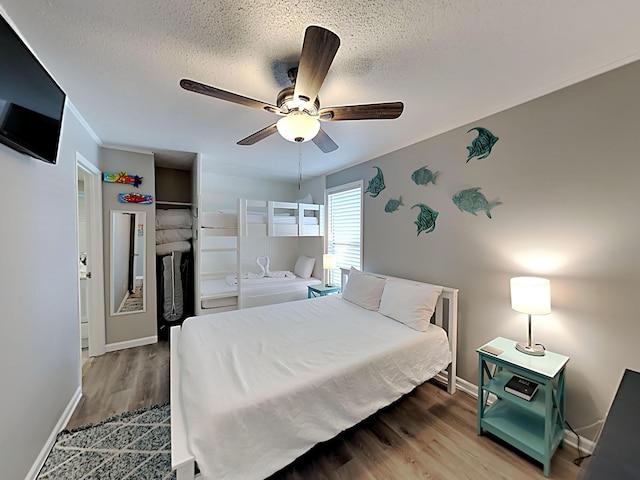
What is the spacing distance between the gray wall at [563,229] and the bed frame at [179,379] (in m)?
0.14

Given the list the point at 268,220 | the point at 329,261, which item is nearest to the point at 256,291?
the point at 268,220

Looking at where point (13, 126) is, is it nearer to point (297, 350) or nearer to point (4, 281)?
point (4, 281)

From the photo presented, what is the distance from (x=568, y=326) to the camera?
1.77 metres

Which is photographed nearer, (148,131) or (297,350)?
(297,350)

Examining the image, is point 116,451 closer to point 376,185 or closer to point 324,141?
point 324,141

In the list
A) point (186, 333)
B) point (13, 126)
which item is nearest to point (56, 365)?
point (186, 333)

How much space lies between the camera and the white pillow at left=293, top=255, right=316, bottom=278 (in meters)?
4.68

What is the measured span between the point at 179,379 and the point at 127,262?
91.9 inches

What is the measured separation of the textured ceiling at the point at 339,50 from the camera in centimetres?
116

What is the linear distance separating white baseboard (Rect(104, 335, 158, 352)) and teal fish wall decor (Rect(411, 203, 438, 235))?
3.70 meters

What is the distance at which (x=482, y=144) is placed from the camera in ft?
7.29

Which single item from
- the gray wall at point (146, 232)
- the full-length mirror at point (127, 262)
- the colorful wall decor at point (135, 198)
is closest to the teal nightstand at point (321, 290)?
the gray wall at point (146, 232)

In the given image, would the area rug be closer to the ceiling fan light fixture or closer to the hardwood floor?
the hardwood floor

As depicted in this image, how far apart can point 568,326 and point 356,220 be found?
8.22ft
